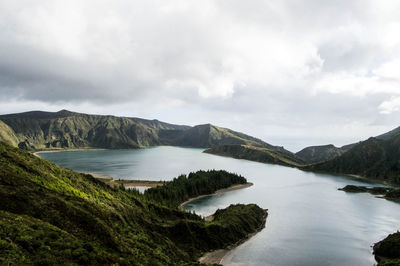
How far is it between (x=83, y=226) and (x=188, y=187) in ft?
358

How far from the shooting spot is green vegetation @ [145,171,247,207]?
125 meters

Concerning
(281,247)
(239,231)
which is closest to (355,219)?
(281,247)

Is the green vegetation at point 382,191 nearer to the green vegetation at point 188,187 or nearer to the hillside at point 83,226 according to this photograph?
the green vegetation at point 188,187

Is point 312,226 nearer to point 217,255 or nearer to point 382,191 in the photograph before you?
point 217,255

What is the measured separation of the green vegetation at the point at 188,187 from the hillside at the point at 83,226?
109 feet

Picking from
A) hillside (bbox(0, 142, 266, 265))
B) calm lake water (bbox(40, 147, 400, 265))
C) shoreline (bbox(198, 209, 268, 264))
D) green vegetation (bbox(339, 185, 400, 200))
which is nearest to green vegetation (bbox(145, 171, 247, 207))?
calm lake water (bbox(40, 147, 400, 265))

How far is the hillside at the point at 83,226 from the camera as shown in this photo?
33.6m

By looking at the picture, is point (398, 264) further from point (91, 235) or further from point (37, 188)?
point (37, 188)

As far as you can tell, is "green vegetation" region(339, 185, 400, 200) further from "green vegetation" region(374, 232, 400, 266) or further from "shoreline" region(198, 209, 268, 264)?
"shoreline" region(198, 209, 268, 264)

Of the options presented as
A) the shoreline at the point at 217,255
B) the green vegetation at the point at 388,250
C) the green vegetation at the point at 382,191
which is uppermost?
the green vegetation at the point at 382,191

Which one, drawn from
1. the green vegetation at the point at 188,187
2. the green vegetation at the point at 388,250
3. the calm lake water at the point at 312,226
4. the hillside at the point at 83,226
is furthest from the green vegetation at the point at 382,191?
the hillside at the point at 83,226

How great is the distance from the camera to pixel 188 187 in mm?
153500

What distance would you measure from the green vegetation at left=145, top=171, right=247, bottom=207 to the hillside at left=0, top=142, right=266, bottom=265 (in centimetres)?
3336

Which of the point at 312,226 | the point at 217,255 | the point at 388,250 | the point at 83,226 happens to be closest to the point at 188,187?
the point at 312,226
